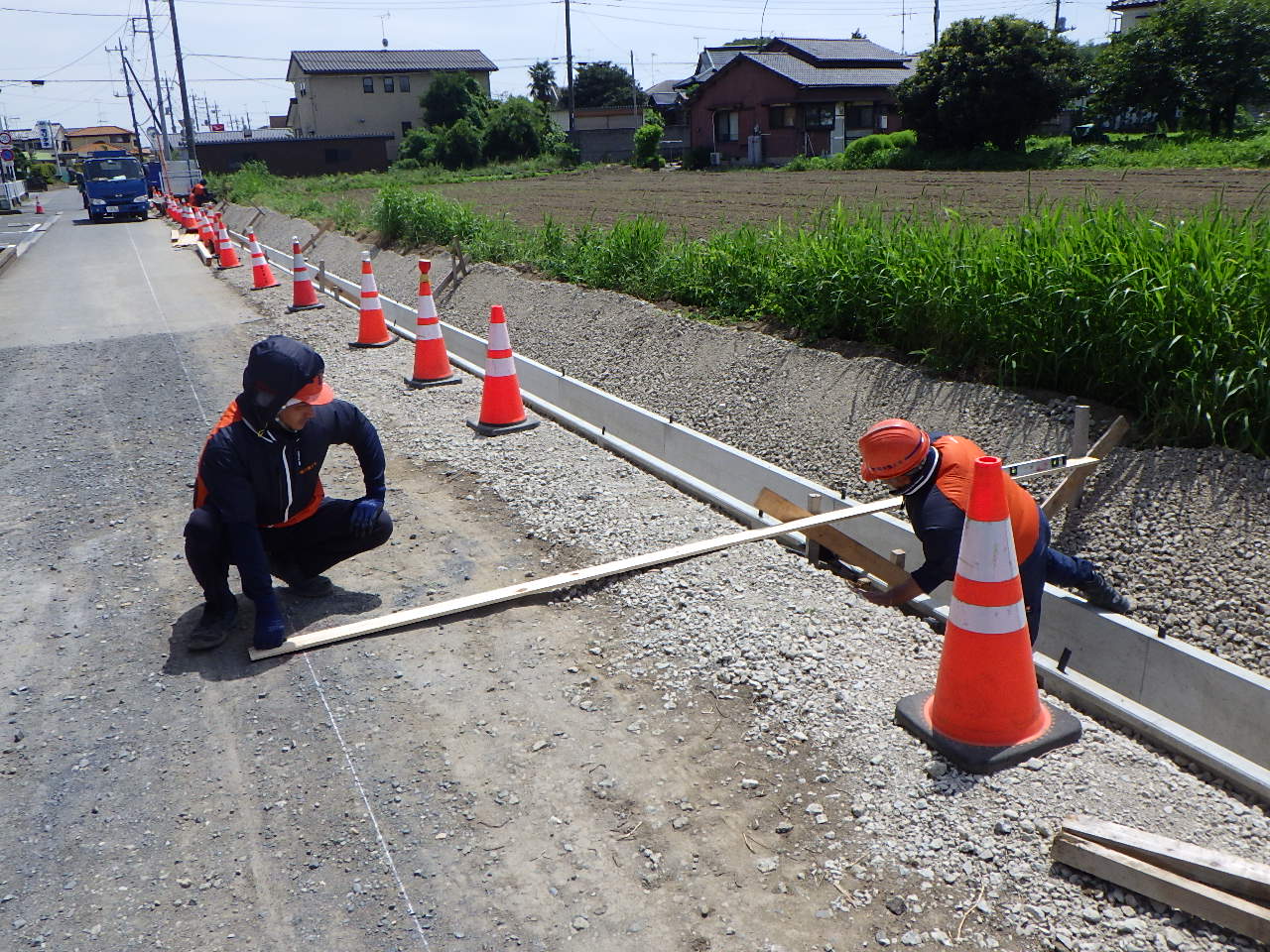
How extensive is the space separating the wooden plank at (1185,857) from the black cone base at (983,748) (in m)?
0.44

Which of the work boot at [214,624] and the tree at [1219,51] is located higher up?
the tree at [1219,51]

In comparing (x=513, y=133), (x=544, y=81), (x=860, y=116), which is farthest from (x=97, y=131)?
(x=860, y=116)

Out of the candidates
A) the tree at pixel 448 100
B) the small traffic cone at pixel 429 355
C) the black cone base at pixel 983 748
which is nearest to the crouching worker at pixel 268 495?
the black cone base at pixel 983 748

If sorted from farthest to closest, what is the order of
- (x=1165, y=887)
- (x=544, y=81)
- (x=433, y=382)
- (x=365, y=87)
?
(x=544, y=81) < (x=365, y=87) < (x=433, y=382) < (x=1165, y=887)

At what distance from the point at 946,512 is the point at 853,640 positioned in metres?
0.75

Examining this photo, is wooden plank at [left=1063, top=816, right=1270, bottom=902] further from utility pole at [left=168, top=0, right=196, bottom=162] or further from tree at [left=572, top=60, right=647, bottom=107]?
tree at [left=572, top=60, right=647, bottom=107]

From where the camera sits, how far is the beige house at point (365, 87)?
7294cm

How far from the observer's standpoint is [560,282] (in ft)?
41.8

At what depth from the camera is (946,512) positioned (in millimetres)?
4039

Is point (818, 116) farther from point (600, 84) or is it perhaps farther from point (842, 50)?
point (600, 84)

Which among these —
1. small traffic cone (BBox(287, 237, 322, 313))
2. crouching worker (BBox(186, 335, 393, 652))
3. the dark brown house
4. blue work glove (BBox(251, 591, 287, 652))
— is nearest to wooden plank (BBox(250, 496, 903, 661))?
blue work glove (BBox(251, 591, 287, 652))

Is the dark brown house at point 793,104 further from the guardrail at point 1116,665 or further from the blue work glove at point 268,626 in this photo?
the blue work glove at point 268,626

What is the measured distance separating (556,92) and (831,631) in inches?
4461

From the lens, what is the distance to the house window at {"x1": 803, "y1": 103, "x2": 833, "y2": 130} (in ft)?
162
